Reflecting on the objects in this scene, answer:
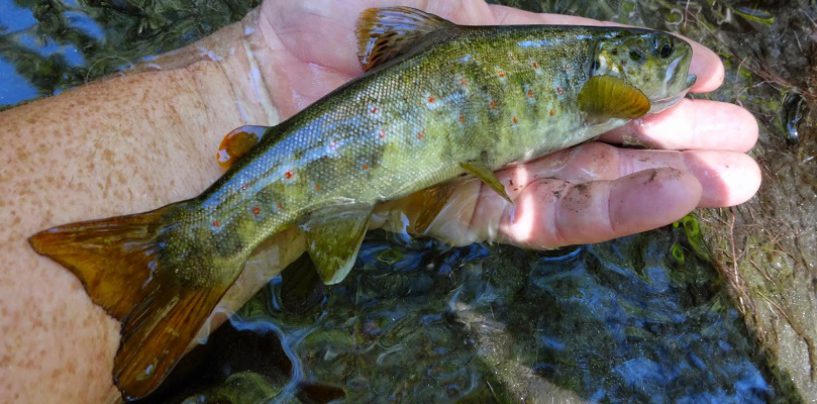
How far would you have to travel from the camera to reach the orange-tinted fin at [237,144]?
2795 mm

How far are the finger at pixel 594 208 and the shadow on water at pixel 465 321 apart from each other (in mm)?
417

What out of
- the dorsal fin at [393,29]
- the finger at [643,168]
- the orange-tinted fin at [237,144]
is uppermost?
the dorsal fin at [393,29]

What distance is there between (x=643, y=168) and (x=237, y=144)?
2454mm

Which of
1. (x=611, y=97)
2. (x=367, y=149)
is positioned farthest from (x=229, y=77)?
(x=611, y=97)

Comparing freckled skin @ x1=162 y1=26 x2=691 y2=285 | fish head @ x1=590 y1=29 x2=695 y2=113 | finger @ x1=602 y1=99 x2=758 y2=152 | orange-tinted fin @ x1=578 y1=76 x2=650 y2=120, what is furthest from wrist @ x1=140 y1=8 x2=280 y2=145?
finger @ x1=602 y1=99 x2=758 y2=152

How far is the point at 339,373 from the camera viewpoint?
3.31 meters

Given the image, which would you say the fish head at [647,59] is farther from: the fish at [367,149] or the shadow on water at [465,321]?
the shadow on water at [465,321]

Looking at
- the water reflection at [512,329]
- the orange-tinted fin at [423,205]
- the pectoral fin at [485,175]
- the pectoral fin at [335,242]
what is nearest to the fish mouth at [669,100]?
the water reflection at [512,329]

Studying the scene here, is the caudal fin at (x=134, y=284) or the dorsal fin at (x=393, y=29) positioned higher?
the dorsal fin at (x=393, y=29)

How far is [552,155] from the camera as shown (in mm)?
3689

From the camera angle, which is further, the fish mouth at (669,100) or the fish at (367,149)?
the fish mouth at (669,100)

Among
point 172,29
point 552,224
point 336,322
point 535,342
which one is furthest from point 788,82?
point 172,29

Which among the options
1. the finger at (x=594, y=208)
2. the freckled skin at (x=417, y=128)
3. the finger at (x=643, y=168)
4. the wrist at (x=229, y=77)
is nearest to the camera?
the freckled skin at (x=417, y=128)

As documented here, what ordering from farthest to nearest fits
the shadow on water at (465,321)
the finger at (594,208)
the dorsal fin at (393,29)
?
the shadow on water at (465,321) < the dorsal fin at (393,29) < the finger at (594,208)
